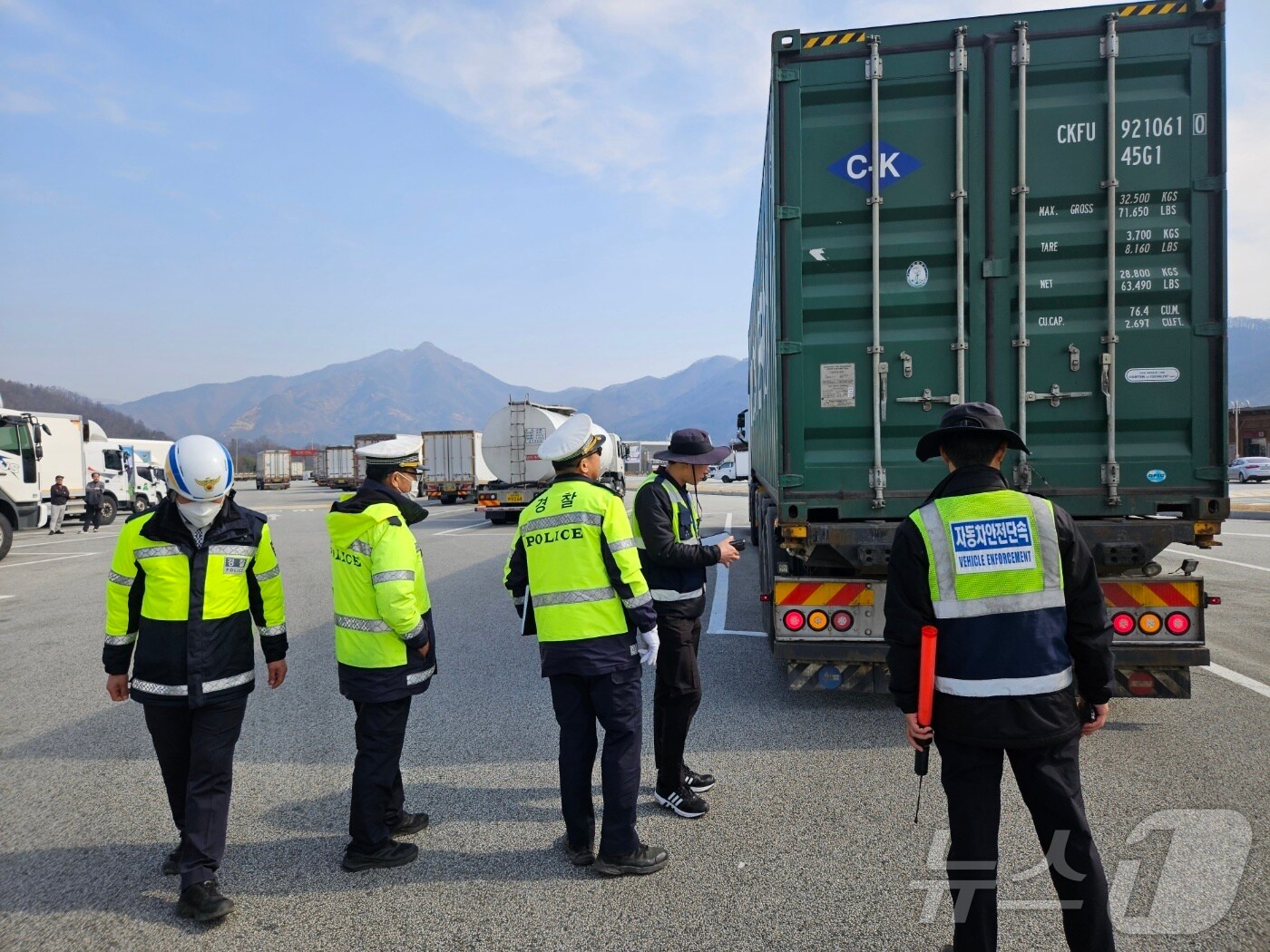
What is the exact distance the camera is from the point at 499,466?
21875 mm

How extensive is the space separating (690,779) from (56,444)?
21258 millimetres

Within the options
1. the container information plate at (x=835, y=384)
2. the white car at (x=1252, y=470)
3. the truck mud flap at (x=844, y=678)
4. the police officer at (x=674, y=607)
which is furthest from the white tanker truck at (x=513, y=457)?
the white car at (x=1252, y=470)

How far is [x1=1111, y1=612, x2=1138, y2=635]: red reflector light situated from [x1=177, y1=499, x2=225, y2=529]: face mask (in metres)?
4.46

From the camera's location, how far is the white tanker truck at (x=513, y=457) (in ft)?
67.7

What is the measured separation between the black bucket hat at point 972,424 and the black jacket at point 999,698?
11cm

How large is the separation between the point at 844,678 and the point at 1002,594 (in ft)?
8.46

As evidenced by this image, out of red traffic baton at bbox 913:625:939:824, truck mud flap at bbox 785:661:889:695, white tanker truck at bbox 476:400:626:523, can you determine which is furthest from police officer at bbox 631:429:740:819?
white tanker truck at bbox 476:400:626:523

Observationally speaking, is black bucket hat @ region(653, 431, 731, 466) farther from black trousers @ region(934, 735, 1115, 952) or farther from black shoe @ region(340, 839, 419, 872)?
black shoe @ region(340, 839, 419, 872)

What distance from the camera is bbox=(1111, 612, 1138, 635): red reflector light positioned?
4.32 m

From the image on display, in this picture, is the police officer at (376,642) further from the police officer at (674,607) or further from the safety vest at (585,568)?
the police officer at (674,607)

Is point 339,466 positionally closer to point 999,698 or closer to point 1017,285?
point 1017,285

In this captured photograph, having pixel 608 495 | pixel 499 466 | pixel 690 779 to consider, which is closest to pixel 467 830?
pixel 690 779

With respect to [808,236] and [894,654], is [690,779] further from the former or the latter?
[808,236]

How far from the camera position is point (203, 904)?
9.51ft
